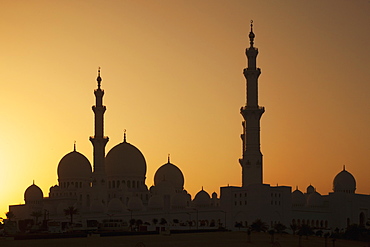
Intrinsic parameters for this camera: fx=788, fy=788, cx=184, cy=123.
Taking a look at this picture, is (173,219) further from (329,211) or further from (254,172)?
(329,211)

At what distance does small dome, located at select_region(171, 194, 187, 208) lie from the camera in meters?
115

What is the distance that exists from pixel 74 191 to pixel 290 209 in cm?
3567

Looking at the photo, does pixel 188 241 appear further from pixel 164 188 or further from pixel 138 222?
→ pixel 164 188

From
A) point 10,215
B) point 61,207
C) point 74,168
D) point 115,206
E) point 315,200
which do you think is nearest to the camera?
point 115,206

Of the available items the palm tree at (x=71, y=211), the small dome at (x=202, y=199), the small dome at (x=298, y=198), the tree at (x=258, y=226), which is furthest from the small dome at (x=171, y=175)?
the tree at (x=258, y=226)

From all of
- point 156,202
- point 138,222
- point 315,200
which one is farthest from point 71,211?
point 315,200

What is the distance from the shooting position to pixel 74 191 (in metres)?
124

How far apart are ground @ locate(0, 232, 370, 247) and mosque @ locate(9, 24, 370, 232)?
9328 mm

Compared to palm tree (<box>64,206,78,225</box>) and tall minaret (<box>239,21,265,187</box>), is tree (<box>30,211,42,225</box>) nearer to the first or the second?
palm tree (<box>64,206,78,225</box>)

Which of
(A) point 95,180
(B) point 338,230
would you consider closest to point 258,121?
(B) point 338,230

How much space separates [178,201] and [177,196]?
0.86 m

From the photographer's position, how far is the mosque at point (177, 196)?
104 meters

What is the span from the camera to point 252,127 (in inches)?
4072

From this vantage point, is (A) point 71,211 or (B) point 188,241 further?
(A) point 71,211
